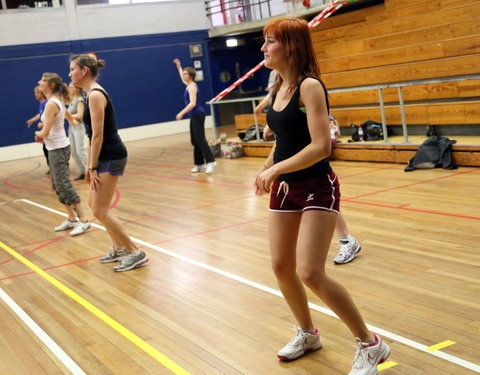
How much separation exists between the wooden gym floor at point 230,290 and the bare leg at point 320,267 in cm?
35

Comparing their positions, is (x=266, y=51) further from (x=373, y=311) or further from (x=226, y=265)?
(x=226, y=265)

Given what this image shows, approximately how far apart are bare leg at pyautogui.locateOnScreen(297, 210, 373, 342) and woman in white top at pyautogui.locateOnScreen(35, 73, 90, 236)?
408cm

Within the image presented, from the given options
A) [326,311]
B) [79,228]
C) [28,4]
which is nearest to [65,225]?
[79,228]

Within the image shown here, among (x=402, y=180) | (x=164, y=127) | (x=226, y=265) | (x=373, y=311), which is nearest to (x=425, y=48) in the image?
(x=402, y=180)

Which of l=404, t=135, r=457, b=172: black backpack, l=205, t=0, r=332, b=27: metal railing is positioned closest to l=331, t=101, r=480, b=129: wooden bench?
l=404, t=135, r=457, b=172: black backpack

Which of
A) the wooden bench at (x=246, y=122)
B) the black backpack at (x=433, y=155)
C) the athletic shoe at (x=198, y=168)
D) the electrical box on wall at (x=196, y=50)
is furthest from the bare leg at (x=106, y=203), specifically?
the electrical box on wall at (x=196, y=50)

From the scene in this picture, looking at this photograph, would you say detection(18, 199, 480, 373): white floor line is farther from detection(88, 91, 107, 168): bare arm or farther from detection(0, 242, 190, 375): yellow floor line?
detection(88, 91, 107, 168): bare arm

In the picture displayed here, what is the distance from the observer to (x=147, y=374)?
3045 millimetres

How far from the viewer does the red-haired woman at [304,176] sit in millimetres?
2521

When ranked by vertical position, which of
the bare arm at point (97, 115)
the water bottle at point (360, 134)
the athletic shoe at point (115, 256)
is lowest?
the athletic shoe at point (115, 256)

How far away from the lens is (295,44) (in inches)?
Answer: 102

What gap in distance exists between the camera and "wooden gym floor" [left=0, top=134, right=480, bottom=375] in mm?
3111

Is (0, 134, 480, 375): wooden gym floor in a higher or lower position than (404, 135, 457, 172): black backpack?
lower

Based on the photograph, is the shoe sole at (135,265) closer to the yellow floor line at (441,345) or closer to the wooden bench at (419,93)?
the yellow floor line at (441,345)
